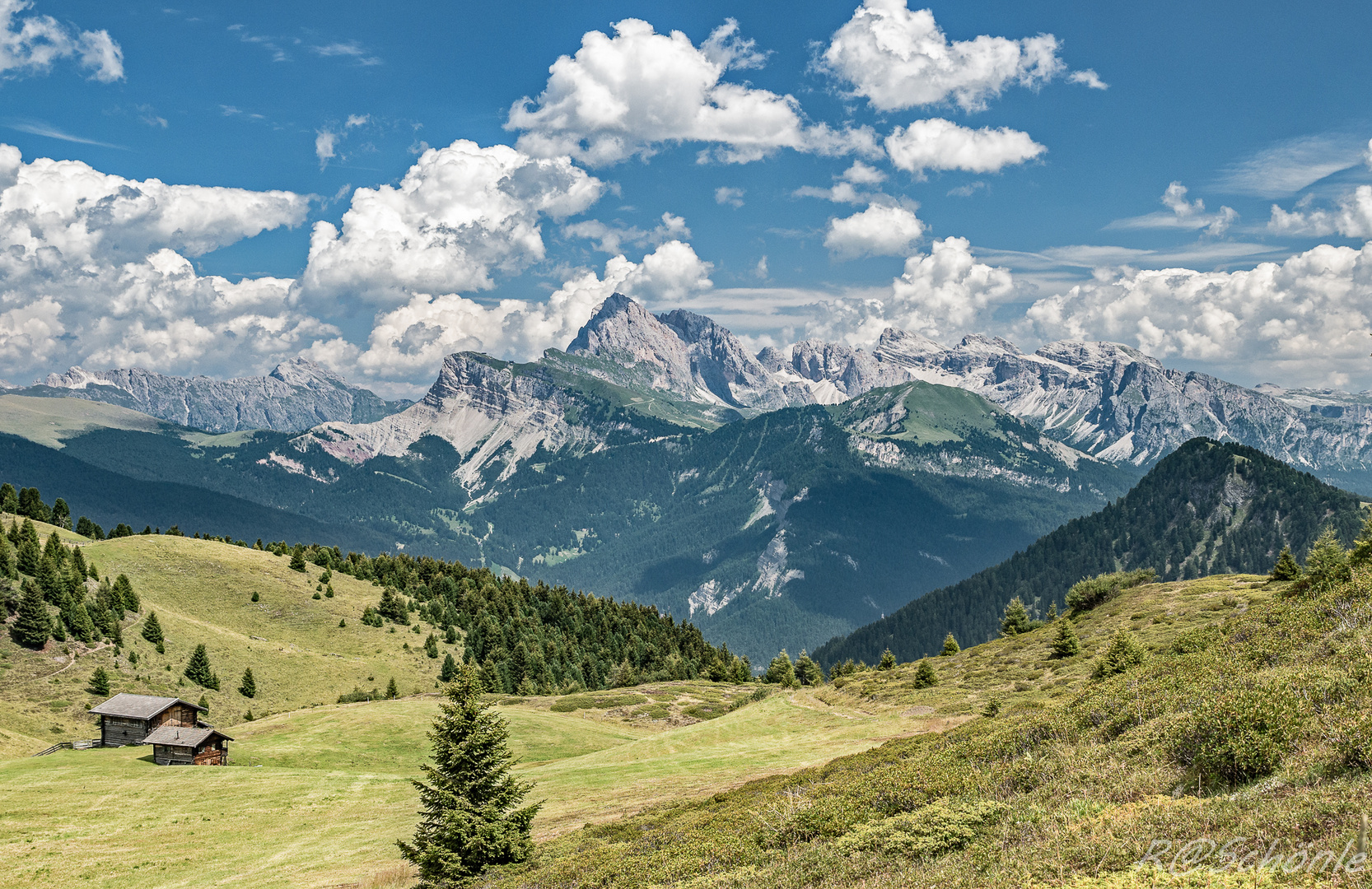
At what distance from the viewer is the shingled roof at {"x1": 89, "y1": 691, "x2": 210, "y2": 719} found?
241 feet

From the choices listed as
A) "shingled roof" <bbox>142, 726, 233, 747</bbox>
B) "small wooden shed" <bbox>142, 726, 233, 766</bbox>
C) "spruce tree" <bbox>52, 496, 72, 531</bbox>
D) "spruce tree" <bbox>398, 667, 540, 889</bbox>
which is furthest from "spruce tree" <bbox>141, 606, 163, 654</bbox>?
"spruce tree" <bbox>398, 667, 540, 889</bbox>

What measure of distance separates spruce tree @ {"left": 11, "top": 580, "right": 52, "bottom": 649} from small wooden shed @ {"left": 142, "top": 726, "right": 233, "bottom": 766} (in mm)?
40595

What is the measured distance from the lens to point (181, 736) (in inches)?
2655

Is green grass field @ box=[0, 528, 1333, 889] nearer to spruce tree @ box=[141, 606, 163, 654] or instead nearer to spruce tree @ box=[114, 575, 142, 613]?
spruce tree @ box=[114, 575, 142, 613]

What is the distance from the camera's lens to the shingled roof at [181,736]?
66.7 metres

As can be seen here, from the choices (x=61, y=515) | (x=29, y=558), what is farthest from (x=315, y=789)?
(x=61, y=515)

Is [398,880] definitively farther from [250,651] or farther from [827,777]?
[250,651]

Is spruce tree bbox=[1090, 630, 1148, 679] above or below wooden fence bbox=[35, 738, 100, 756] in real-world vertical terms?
below

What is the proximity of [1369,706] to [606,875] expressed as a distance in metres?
22.8

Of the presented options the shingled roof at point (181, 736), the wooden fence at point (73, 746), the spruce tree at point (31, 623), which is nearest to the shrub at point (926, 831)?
the shingled roof at point (181, 736)

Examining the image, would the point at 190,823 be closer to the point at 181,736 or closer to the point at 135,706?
the point at 181,736

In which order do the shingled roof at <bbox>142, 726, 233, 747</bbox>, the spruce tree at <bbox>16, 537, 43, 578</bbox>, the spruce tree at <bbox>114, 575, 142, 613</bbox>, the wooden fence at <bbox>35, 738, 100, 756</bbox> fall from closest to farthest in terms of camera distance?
the shingled roof at <bbox>142, 726, 233, 747</bbox> → the wooden fence at <bbox>35, 738, 100, 756</bbox> → the spruce tree at <bbox>16, 537, 43, 578</bbox> → the spruce tree at <bbox>114, 575, 142, 613</bbox>

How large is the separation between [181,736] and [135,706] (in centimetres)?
1207

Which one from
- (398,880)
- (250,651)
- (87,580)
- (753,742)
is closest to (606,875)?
(398,880)
